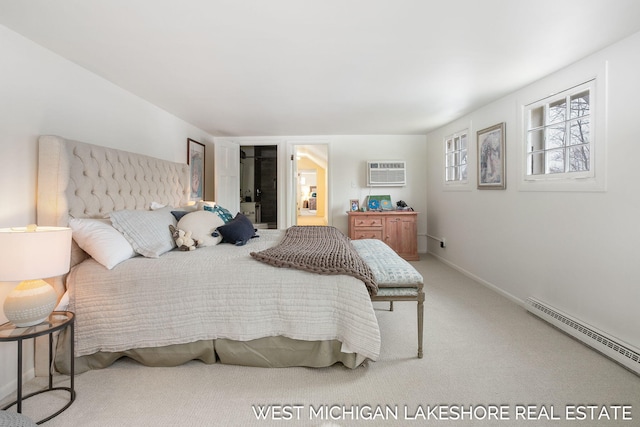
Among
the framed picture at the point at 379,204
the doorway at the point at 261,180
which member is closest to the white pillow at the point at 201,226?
the framed picture at the point at 379,204

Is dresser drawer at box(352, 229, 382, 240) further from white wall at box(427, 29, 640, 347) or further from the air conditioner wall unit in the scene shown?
white wall at box(427, 29, 640, 347)

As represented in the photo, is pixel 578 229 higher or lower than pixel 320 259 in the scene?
higher

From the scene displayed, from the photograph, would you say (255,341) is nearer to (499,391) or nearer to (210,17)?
(499,391)

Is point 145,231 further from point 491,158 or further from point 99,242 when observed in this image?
point 491,158

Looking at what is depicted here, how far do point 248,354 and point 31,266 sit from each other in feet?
4.08

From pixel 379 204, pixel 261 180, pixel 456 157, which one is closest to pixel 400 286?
pixel 456 157

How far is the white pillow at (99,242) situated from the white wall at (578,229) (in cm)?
342

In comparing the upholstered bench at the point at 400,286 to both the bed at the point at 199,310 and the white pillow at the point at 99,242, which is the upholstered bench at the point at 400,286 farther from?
the white pillow at the point at 99,242

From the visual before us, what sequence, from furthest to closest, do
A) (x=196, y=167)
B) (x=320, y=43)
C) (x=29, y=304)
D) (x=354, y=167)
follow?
(x=354, y=167) → (x=196, y=167) → (x=320, y=43) → (x=29, y=304)

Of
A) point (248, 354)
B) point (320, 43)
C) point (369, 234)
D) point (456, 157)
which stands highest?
point (320, 43)

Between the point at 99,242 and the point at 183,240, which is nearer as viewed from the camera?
the point at 99,242

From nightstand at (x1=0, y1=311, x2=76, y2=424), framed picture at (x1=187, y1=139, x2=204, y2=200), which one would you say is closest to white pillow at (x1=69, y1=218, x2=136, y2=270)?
nightstand at (x1=0, y1=311, x2=76, y2=424)

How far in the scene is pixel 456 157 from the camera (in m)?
4.70

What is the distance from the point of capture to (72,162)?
215cm
